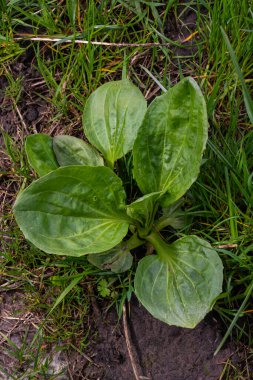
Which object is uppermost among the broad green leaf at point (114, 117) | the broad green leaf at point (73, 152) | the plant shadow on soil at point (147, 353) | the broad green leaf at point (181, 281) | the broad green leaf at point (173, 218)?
the broad green leaf at point (114, 117)

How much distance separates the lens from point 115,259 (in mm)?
2377

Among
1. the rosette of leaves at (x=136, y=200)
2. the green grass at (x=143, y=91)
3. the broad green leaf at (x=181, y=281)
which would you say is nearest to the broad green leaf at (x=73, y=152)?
the rosette of leaves at (x=136, y=200)

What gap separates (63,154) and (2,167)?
40 cm

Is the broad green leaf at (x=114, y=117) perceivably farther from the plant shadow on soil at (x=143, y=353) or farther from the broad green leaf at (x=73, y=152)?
the plant shadow on soil at (x=143, y=353)

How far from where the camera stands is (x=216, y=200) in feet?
8.01

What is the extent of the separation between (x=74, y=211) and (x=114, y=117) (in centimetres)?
43

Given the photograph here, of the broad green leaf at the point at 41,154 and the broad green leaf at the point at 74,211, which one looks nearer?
the broad green leaf at the point at 74,211

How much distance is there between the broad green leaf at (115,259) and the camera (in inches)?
93.0

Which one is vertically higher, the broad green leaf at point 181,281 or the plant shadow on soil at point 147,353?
the broad green leaf at point 181,281

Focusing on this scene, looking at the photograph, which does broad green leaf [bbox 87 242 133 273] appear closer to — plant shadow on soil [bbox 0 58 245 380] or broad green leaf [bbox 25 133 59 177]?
plant shadow on soil [bbox 0 58 245 380]

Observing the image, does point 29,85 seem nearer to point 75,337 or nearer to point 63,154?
point 63,154

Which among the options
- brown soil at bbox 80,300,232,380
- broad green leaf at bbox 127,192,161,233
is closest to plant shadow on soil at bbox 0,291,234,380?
brown soil at bbox 80,300,232,380

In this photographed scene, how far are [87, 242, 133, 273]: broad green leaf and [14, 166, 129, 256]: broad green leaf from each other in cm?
14

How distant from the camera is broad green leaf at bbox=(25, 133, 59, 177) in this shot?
91.9 inches
